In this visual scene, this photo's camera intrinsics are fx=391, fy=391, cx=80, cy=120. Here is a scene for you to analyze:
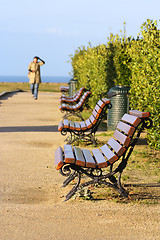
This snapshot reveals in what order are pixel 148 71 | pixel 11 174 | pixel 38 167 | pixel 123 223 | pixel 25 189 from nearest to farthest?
pixel 123 223
pixel 25 189
pixel 11 174
pixel 38 167
pixel 148 71

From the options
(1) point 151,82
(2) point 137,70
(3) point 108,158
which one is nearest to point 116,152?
(3) point 108,158

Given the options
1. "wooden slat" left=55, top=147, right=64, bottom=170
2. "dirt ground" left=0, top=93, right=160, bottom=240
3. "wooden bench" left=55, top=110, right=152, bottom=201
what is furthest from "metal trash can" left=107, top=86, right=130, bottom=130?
"wooden slat" left=55, top=147, right=64, bottom=170

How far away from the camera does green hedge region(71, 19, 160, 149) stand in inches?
282

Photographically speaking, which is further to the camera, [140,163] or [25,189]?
[140,163]

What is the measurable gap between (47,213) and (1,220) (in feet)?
1.66

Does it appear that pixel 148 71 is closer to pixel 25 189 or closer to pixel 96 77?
pixel 25 189

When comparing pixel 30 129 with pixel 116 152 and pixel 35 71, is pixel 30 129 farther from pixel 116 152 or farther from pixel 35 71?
pixel 35 71

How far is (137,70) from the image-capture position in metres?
8.25

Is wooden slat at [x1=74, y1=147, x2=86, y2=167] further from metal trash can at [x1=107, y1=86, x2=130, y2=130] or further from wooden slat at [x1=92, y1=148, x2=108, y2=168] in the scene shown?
metal trash can at [x1=107, y1=86, x2=130, y2=130]

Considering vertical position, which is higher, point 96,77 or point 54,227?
point 96,77

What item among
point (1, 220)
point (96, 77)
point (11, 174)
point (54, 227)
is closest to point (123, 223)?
point (54, 227)

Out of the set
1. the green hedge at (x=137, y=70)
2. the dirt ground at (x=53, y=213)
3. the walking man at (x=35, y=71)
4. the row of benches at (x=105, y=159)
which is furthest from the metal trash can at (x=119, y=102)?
the walking man at (x=35, y=71)

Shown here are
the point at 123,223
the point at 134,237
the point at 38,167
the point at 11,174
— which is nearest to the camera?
the point at 134,237

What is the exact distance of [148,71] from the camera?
744cm
